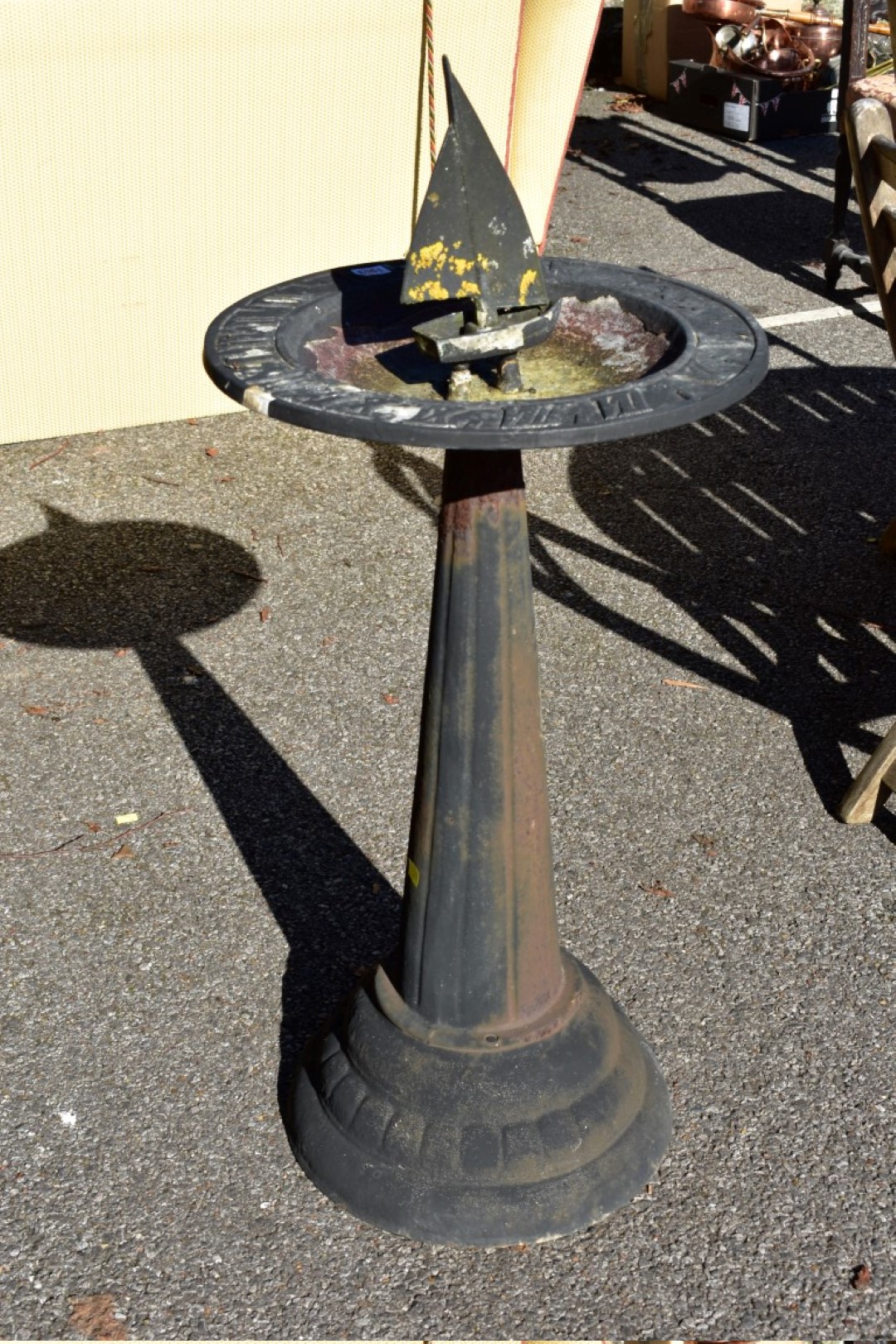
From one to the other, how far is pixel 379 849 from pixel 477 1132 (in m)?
1.00

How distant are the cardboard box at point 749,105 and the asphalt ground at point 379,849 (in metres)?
3.98

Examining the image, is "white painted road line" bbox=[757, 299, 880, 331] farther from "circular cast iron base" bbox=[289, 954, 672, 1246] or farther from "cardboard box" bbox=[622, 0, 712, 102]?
"circular cast iron base" bbox=[289, 954, 672, 1246]

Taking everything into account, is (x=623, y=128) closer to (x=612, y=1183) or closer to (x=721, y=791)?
(x=721, y=791)

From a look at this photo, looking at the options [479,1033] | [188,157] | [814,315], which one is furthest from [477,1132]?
[814,315]

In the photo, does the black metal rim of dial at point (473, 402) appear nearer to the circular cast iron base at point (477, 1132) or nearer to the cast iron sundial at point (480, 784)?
the cast iron sundial at point (480, 784)

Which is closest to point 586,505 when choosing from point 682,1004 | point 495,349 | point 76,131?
point 76,131

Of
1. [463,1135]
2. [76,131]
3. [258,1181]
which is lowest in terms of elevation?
[258,1181]

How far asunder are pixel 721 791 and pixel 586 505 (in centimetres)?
164

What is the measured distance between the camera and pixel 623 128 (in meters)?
9.73

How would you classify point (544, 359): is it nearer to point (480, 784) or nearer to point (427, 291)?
point (427, 291)

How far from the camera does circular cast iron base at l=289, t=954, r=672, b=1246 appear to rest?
7.88 ft

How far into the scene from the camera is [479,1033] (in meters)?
2.48

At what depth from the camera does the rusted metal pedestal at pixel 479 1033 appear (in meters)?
2.31

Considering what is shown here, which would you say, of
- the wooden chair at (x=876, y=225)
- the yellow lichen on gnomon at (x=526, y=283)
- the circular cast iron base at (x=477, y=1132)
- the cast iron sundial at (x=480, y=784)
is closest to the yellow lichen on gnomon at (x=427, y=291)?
the cast iron sundial at (x=480, y=784)
